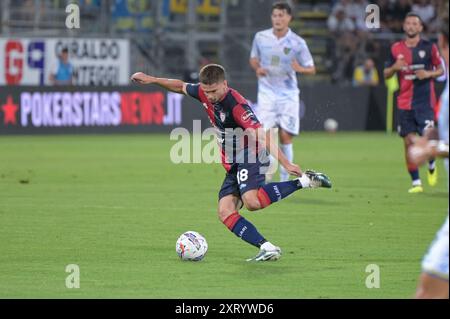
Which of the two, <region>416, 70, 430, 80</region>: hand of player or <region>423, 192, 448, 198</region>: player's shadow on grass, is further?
<region>416, 70, 430, 80</region>: hand of player

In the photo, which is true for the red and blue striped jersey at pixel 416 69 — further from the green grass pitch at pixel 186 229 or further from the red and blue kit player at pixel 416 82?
the green grass pitch at pixel 186 229

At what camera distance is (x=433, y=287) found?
6312 millimetres

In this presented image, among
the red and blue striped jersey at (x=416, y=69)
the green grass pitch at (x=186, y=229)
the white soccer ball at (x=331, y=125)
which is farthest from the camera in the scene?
the white soccer ball at (x=331, y=125)

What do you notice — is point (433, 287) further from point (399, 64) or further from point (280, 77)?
point (280, 77)

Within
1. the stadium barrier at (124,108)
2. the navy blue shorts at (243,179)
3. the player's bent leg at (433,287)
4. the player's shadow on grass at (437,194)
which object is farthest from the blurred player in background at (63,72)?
the player's bent leg at (433,287)

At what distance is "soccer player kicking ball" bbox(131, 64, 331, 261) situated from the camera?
31.6ft

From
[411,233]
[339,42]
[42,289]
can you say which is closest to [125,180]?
[411,233]

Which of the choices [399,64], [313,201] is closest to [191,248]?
[313,201]

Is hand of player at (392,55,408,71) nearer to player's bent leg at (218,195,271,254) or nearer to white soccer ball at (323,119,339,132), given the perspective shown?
player's bent leg at (218,195,271,254)

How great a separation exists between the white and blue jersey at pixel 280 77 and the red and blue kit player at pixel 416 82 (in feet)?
4.64

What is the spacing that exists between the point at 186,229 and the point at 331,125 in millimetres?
18448

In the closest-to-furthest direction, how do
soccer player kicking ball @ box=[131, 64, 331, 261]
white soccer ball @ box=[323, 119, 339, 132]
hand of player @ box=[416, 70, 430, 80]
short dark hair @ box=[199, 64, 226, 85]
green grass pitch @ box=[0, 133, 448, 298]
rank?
1. green grass pitch @ box=[0, 133, 448, 298]
2. short dark hair @ box=[199, 64, 226, 85]
3. soccer player kicking ball @ box=[131, 64, 331, 261]
4. hand of player @ box=[416, 70, 430, 80]
5. white soccer ball @ box=[323, 119, 339, 132]

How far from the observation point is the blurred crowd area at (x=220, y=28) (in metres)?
29.4

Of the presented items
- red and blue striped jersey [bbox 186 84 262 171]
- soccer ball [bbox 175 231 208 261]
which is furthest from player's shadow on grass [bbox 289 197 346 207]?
soccer ball [bbox 175 231 208 261]
